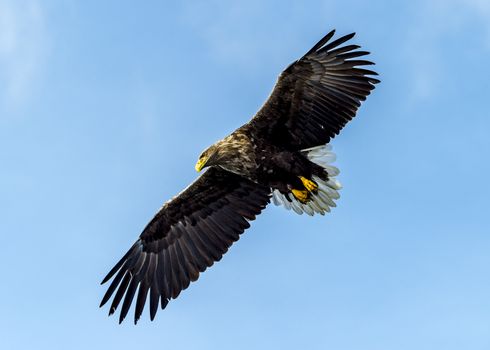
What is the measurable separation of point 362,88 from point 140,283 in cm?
431

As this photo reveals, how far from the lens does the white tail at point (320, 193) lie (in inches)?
467

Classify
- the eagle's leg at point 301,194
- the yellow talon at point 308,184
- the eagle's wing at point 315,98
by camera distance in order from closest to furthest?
the eagle's wing at point 315,98
the yellow talon at point 308,184
the eagle's leg at point 301,194

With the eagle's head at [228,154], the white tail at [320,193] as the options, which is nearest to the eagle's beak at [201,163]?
the eagle's head at [228,154]

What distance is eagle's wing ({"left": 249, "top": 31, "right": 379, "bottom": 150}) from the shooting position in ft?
37.7

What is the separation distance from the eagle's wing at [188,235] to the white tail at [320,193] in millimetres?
319

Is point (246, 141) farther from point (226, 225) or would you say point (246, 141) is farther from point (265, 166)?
point (226, 225)

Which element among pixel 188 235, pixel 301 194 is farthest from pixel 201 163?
pixel 301 194

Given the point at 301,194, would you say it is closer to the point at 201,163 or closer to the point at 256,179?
the point at 256,179

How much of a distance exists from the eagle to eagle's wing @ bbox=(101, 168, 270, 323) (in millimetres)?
15

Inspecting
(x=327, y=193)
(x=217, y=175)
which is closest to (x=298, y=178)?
(x=327, y=193)

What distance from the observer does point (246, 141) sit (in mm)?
11672

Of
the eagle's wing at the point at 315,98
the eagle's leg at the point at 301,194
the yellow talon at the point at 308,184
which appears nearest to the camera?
the eagle's wing at the point at 315,98

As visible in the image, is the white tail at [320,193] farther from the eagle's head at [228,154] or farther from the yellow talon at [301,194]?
the eagle's head at [228,154]

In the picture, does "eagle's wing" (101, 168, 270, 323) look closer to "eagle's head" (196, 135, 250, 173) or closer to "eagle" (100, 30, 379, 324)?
"eagle" (100, 30, 379, 324)
